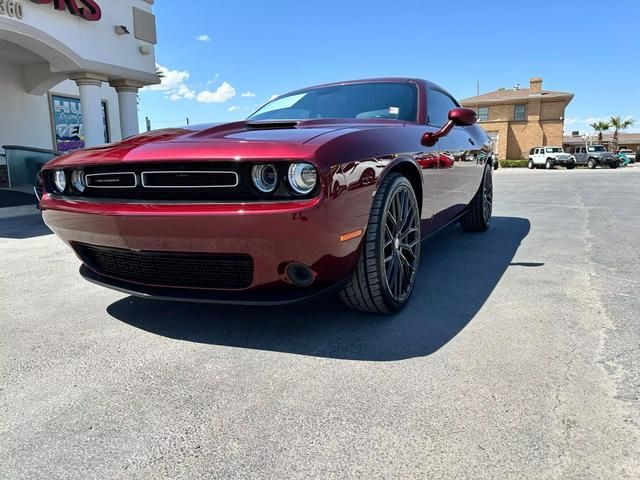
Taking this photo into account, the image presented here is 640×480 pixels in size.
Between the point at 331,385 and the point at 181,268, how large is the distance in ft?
2.90

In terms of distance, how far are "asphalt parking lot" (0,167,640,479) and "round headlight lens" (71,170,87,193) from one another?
0.73 metres

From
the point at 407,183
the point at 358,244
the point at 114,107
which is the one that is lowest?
the point at 358,244

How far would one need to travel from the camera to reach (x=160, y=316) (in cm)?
261

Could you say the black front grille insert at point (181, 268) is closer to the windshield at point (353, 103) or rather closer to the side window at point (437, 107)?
the windshield at point (353, 103)

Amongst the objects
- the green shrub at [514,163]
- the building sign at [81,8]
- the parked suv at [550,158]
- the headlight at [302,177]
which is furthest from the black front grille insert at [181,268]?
the green shrub at [514,163]

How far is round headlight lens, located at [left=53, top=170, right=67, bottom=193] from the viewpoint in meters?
2.46

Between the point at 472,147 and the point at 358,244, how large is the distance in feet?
8.30

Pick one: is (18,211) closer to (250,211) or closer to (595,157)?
(250,211)

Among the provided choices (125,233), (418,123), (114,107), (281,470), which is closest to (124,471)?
(281,470)

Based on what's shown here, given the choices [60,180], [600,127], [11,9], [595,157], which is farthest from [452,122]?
[600,127]

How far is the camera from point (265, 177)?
1948mm

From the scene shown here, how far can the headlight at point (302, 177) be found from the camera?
1.89m

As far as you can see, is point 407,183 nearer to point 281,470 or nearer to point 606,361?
point 606,361

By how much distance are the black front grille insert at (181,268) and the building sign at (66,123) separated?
1254 cm
